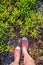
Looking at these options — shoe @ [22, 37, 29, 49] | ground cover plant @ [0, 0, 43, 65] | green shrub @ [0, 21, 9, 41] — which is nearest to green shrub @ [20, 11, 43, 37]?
ground cover plant @ [0, 0, 43, 65]

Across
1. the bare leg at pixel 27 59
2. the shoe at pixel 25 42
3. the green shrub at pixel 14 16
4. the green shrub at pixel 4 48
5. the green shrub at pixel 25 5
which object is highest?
the green shrub at pixel 25 5

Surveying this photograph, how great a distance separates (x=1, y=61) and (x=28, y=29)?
2.47 feet

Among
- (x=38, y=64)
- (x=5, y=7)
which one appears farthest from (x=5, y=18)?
(x=38, y=64)

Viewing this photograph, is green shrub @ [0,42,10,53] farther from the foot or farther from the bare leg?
the bare leg

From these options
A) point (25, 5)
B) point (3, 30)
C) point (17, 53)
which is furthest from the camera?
point (25, 5)

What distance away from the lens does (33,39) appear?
3889 mm

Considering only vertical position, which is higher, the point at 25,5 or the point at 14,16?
the point at 25,5

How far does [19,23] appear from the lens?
403 cm

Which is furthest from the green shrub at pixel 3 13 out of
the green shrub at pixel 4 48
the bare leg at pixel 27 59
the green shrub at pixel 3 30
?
the bare leg at pixel 27 59

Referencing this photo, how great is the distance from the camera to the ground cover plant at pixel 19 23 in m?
3.87

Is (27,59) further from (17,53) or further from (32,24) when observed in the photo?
(32,24)

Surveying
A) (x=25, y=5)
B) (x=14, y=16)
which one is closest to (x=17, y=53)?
(x=14, y=16)

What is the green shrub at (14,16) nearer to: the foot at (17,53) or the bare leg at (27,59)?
the foot at (17,53)

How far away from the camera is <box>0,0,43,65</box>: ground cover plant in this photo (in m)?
3.87
